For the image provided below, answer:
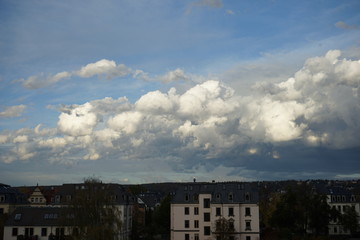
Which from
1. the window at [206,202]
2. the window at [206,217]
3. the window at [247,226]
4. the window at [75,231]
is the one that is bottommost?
the window at [247,226]

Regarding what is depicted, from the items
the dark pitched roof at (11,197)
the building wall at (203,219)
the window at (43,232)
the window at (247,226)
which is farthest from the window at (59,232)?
the window at (247,226)

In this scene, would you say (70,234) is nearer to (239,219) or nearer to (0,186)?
(239,219)

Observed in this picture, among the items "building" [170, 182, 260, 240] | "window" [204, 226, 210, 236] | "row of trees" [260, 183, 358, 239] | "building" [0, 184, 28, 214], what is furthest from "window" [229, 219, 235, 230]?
"building" [0, 184, 28, 214]

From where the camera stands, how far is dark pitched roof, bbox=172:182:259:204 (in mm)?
77188

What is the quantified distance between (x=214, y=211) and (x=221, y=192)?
390 centimetres

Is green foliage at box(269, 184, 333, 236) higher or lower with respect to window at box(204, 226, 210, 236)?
higher

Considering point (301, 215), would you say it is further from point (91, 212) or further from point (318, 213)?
point (91, 212)

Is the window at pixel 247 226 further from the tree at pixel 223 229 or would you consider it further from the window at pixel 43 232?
the window at pixel 43 232

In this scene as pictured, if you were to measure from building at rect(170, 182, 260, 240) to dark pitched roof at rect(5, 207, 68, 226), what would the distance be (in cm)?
2279

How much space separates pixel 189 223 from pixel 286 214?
64.6 feet

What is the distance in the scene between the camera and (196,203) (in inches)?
3140

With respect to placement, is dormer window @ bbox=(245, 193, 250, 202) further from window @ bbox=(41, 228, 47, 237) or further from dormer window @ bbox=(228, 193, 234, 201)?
window @ bbox=(41, 228, 47, 237)

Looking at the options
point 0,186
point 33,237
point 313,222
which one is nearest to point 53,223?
point 33,237

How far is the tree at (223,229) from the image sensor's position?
71688 mm
